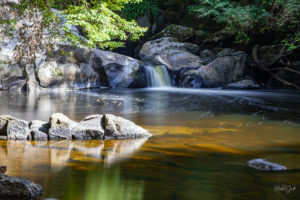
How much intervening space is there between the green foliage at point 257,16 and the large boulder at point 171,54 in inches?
110

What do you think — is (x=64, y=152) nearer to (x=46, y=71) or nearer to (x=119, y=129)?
(x=119, y=129)

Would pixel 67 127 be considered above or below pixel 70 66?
below

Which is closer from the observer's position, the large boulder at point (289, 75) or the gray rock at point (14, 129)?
the gray rock at point (14, 129)

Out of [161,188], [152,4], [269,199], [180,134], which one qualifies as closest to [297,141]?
[180,134]

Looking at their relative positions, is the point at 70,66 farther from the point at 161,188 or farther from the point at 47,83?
the point at 161,188

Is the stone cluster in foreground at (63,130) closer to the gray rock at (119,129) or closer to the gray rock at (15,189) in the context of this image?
the gray rock at (119,129)

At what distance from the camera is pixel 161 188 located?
12.5ft

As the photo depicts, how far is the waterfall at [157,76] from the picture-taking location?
20.4m

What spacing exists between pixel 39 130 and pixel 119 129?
5.42ft

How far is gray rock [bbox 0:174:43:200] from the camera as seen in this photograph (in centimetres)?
322

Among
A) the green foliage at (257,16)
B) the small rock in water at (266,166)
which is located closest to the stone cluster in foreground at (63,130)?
the small rock in water at (266,166)

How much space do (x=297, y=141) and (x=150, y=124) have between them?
357 cm

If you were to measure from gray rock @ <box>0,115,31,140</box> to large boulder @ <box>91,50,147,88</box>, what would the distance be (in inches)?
550

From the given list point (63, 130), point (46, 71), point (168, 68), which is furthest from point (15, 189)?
point (168, 68)
